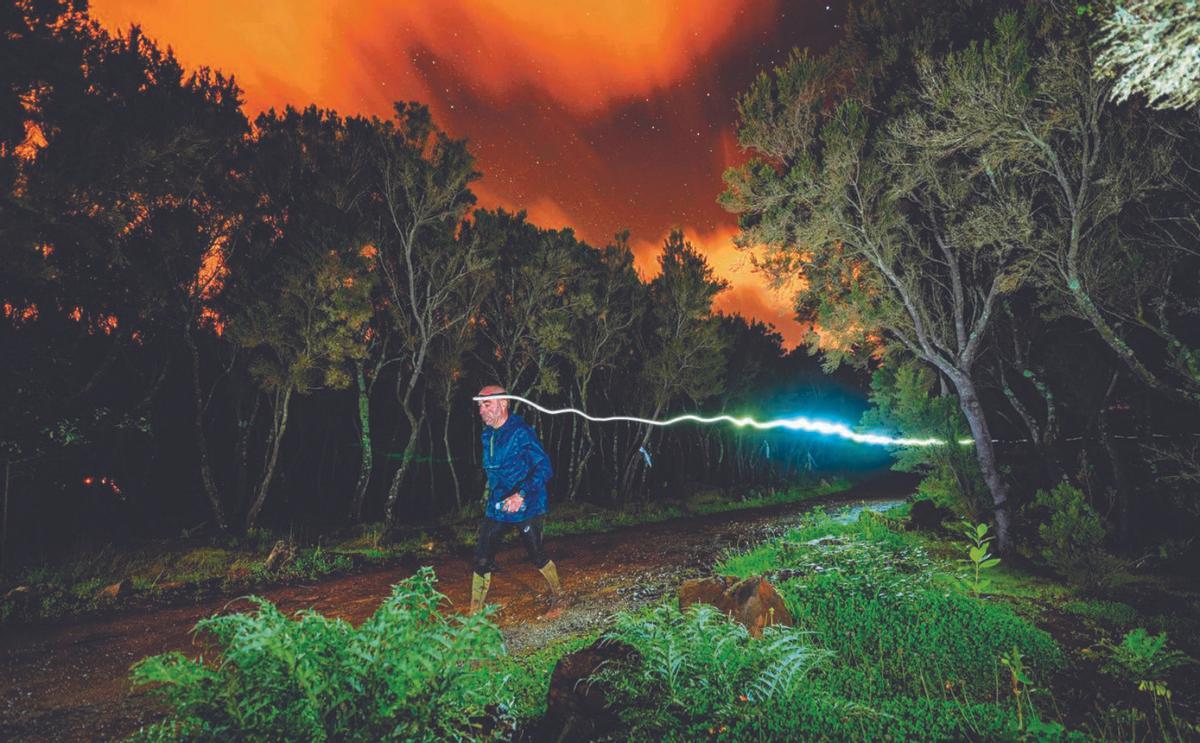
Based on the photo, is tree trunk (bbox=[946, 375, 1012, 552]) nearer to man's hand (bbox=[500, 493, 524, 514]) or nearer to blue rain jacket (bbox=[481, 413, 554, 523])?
blue rain jacket (bbox=[481, 413, 554, 523])

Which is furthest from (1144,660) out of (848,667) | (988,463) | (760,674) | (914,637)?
(988,463)

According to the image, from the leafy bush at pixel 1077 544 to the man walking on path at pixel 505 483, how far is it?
275 inches

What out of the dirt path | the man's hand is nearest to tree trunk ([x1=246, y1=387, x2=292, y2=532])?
the dirt path

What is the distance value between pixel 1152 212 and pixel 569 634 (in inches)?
508

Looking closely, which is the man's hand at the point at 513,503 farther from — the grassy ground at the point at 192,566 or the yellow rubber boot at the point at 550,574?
the grassy ground at the point at 192,566

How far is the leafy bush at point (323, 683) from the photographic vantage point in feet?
7.88

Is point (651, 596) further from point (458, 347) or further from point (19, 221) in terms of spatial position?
point (458, 347)

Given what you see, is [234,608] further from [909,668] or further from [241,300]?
[241,300]

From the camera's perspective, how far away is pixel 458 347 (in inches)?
827

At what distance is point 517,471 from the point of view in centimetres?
671

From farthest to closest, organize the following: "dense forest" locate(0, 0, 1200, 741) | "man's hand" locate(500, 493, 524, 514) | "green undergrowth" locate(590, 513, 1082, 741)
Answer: "man's hand" locate(500, 493, 524, 514) < "dense forest" locate(0, 0, 1200, 741) < "green undergrowth" locate(590, 513, 1082, 741)

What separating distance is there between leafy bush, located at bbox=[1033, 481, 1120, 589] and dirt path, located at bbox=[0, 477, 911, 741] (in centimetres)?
522

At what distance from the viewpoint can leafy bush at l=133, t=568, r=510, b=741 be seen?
2.40 meters

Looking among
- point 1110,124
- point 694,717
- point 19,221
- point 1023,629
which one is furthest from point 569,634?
point 19,221
